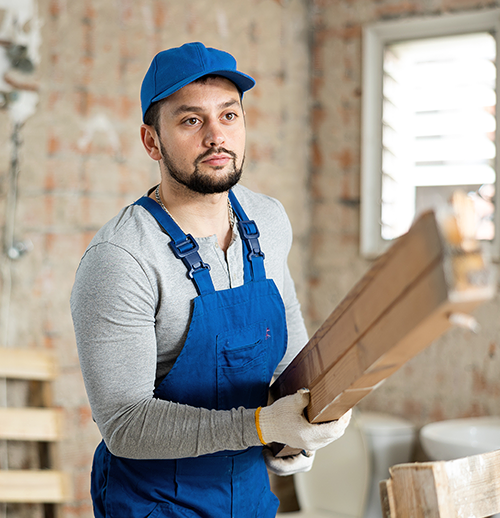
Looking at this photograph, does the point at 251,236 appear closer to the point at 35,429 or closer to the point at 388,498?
the point at 388,498

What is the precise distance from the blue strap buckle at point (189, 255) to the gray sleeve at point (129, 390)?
12cm

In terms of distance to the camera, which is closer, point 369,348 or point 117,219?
point 369,348

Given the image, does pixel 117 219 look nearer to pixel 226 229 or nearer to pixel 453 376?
pixel 226 229

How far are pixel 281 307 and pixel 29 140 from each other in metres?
1.10

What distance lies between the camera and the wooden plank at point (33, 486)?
177cm

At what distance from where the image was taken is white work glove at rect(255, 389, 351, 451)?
3.21ft

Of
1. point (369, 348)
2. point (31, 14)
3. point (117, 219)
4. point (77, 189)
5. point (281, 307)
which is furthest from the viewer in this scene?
point (77, 189)

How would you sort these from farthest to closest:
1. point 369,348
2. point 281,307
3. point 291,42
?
point 291,42, point 281,307, point 369,348

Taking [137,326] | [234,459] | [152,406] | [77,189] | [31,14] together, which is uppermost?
[31,14]

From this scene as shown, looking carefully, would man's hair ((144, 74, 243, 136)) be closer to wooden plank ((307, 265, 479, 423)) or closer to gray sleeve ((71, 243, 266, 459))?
gray sleeve ((71, 243, 266, 459))

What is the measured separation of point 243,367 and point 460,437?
1.54m

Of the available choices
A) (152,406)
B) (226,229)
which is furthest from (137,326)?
(226,229)

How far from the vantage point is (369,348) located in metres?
0.75

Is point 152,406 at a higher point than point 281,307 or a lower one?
lower
